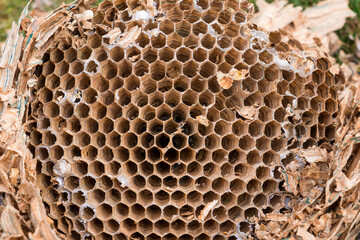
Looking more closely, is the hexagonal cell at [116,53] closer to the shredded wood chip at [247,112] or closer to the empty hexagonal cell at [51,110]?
the empty hexagonal cell at [51,110]

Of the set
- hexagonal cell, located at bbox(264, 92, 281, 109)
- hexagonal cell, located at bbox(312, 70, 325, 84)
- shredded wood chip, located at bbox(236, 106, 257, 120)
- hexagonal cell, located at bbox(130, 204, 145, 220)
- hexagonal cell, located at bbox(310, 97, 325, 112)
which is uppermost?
shredded wood chip, located at bbox(236, 106, 257, 120)

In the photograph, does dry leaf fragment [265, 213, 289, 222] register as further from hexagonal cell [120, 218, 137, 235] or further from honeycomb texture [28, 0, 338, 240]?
hexagonal cell [120, 218, 137, 235]

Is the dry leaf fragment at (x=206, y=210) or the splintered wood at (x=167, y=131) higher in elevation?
the splintered wood at (x=167, y=131)

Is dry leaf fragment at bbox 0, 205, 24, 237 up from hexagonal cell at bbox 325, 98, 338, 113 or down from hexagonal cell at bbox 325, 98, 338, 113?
up

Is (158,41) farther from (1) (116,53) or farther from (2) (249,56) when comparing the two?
(2) (249,56)

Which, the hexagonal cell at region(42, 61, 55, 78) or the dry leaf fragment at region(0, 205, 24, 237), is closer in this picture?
the dry leaf fragment at region(0, 205, 24, 237)

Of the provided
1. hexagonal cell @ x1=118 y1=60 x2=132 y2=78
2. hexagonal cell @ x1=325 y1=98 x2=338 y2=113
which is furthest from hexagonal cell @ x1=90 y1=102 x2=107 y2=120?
hexagonal cell @ x1=325 y1=98 x2=338 y2=113

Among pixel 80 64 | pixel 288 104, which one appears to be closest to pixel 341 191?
pixel 288 104

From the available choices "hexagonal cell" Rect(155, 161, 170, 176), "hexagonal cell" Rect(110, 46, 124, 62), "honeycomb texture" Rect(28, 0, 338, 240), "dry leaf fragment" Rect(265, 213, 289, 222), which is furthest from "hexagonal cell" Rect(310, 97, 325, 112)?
Answer: "hexagonal cell" Rect(110, 46, 124, 62)

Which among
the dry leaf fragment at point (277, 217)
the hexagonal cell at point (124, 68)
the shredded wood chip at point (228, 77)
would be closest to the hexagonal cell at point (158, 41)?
the hexagonal cell at point (124, 68)
